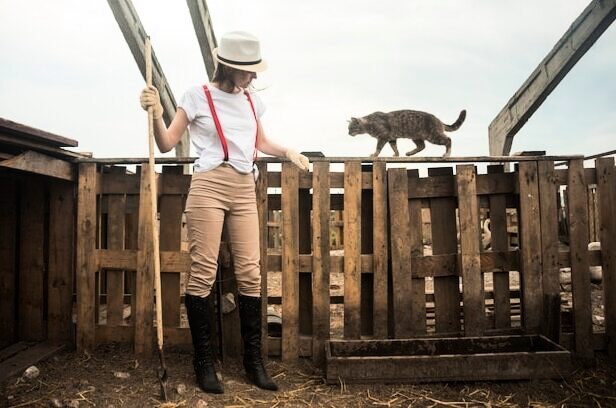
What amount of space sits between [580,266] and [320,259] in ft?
7.03

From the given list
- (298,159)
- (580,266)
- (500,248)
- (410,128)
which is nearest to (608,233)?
(580,266)

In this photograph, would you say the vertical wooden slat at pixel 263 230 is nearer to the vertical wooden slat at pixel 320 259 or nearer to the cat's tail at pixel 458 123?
the vertical wooden slat at pixel 320 259

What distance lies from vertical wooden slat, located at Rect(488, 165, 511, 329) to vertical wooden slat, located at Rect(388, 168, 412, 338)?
0.76 metres

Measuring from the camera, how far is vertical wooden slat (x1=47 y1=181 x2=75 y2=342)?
12.5 ft

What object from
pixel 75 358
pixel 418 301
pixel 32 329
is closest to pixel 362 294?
pixel 418 301

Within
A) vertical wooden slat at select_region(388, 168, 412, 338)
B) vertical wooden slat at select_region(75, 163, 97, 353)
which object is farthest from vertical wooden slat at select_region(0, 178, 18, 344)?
vertical wooden slat at select_region(388, 168, 412, 338)

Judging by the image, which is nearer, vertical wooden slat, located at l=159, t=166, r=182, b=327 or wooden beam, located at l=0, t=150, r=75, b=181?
wooden beam, located at l=0, t=150, r=75, b=181

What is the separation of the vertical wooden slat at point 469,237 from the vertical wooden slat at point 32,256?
362 cm

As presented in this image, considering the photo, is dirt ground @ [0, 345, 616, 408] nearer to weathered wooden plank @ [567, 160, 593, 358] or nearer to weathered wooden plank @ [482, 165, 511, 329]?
weathered wooden plank @ [567, 160, 593, 358]

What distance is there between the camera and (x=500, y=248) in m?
3.68

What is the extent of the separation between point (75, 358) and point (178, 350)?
0.81 meters

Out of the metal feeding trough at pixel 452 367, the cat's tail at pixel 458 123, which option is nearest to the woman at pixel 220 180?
the metal feeding trough at pixel 452 367

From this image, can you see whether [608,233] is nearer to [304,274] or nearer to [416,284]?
[416,284]

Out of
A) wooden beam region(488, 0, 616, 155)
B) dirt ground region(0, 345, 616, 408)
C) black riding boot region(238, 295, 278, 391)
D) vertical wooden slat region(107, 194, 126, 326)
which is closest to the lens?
dirt ground region(0, 345, 616, 408)
